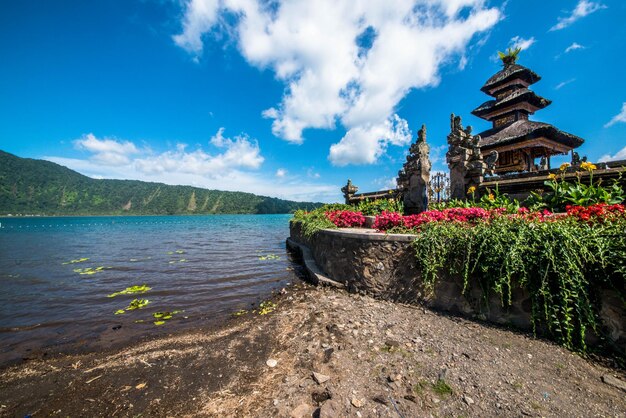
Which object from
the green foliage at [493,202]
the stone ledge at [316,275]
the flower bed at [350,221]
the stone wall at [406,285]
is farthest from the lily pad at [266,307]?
the green foliage at [493,202]

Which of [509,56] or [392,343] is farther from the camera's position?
[509,56]

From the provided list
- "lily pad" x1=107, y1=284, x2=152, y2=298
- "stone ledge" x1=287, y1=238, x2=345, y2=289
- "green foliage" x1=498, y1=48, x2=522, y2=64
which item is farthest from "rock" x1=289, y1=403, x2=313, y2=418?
"green foliage" x1=498, y1=48, x2=522, y2=64

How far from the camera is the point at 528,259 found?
3.88 m

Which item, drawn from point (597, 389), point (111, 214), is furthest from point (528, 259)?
point (111, 214)

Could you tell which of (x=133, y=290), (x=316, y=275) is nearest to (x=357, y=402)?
(x=316, y=275)

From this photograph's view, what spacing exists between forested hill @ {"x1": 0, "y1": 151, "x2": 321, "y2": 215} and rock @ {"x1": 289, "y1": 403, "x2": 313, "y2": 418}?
373 ft

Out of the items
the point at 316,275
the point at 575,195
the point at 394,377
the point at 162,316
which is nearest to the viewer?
the point at 394,377

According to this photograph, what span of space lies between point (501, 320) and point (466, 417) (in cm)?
250

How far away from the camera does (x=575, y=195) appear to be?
668cm

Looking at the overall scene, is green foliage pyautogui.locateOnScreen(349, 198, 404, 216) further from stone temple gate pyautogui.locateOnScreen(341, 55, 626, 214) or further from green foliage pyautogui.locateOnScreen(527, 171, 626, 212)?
green foliage pyautogui.locateOnScreen(527, 171, 626, 212)

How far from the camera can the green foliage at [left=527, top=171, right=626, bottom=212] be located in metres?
6.34

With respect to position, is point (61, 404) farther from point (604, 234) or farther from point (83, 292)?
point (604, 234)

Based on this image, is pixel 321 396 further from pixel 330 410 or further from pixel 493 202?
pixel 493 202

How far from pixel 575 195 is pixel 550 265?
4846mm
